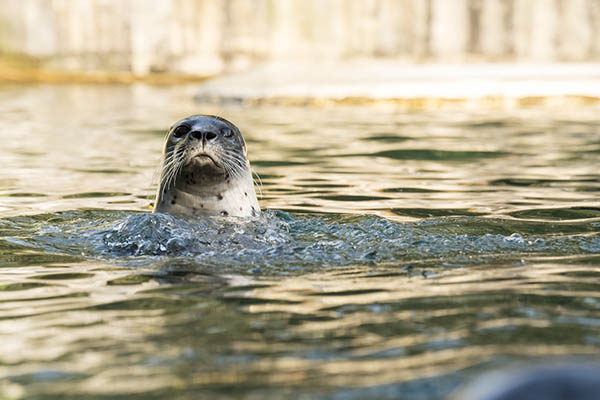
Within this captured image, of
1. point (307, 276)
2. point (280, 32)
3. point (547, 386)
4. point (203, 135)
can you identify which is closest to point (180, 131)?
point (203, 135)

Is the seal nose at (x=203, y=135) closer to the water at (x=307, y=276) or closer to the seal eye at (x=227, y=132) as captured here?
the seal eye at (x=227, y=132)

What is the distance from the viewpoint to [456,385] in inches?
84.5

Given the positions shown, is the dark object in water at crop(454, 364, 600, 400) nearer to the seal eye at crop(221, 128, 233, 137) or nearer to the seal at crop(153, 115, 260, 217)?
the seal at crop(153, 115, 260, 217)

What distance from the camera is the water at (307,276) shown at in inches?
91.7

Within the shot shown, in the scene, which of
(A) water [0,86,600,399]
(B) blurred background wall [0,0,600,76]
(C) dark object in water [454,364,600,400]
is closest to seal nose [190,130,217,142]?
(A) water [0,86,600,399]

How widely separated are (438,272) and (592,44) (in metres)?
13.5

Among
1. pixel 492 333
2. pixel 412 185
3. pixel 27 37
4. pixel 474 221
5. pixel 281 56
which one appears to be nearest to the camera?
pixel 492 333

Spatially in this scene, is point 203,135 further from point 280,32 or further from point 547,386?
point 280,32

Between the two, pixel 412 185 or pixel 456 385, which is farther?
pixel 412 185

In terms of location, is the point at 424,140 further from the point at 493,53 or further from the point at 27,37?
the point at 27,37

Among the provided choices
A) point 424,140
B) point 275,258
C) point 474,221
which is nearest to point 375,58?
point 424,140

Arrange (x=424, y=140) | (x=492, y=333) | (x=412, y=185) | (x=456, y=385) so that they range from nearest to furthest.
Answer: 1. (x=456, y=385)
2. (x=492, y=333)
3. (x=412, y=185)
4. (x=424, y=140)

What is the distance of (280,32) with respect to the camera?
1703 cm

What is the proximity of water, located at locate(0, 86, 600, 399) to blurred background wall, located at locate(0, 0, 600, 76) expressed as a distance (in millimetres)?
8645
